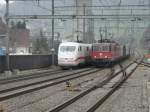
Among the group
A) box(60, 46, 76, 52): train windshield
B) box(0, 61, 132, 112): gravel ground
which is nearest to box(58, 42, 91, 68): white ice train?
box(60, 46, 76, 52): train windshield

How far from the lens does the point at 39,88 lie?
21266 mm

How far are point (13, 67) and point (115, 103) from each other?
22864 mm

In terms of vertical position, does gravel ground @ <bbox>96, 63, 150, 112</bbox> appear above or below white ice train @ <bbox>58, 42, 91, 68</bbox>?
below

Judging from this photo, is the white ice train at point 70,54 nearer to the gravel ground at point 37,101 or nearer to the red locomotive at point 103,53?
the red locomotive at point 103,53

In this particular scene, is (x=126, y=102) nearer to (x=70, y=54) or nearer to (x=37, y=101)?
(x=37, y=101)

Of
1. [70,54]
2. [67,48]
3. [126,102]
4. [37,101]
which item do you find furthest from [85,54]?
[37,101]

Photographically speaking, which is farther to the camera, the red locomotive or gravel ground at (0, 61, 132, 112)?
the red locomotive

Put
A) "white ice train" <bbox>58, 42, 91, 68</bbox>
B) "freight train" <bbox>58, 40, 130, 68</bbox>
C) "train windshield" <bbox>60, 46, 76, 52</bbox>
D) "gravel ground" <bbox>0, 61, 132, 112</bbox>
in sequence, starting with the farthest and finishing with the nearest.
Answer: "train windshield" <bbox>60, 46, 76, 52</bbox>
"freight train" <bbox>58, 40, 130, 68</bbox>
"white ice train" <bbox>58, 42, 91, 68</bbox>
"gravel ground" <bbox>0, 61, 132, 112</bbox>

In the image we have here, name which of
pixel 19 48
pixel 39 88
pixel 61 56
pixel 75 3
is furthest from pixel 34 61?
pixel 19 48

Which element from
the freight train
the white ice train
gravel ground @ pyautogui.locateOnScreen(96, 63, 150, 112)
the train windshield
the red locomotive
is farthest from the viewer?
the red locomotive

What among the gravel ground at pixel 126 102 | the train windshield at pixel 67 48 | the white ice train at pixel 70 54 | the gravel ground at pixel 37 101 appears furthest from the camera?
the train windshield at pixel 67 48

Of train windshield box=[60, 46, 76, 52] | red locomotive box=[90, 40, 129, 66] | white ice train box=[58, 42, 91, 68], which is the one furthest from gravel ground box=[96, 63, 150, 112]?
red locomotive box=[90, 40, 129, 66]

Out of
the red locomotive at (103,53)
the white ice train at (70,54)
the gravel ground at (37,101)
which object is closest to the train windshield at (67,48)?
the white ice train at (70,54)

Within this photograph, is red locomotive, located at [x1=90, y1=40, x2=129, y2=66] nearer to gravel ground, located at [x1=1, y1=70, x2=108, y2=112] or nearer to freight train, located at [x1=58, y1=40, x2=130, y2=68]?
freight train, located at [x1=58, y1=40, x2=130, y2=68]
